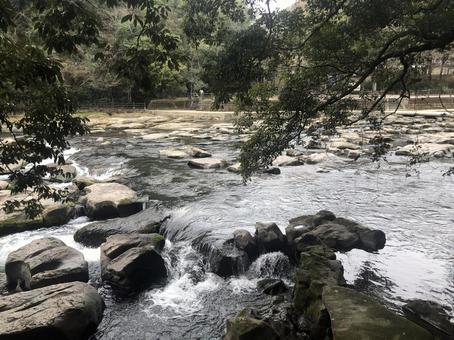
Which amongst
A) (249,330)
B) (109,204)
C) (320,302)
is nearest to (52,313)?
(249,330)

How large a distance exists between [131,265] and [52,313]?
2.39 m

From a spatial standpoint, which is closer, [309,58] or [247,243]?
[309,58]

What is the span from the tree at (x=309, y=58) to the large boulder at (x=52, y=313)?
4962 mm

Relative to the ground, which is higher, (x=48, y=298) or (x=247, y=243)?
(x=48, y=298)

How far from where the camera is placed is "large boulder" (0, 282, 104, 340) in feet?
21.9

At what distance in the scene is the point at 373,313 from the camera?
600 cm

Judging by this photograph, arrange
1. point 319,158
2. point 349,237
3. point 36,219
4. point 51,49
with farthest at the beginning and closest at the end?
point 319,158
point 36,219
point 349,237
point 51,49

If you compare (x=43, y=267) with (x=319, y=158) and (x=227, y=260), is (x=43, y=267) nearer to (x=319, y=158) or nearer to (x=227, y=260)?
(x=227, y=260)

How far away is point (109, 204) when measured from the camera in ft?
45.1

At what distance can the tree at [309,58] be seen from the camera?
325 inches

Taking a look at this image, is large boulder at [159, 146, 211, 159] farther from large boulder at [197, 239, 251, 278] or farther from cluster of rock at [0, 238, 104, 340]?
cluster of rock at [0, 238, 104, 340]

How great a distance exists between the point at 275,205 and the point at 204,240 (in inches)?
164

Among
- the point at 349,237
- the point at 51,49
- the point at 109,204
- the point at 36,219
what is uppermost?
the point at 51,49

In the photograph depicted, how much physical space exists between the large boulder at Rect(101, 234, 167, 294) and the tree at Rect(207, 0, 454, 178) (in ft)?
10.8
